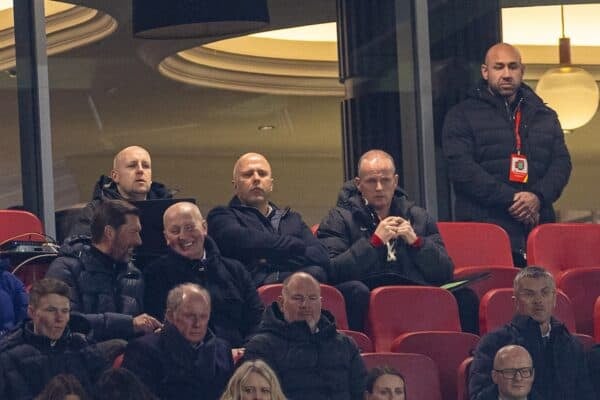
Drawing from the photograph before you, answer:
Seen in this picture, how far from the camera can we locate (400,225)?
29.6ft

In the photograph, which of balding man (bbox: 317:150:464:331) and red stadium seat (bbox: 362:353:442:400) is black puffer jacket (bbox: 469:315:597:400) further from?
balding man (bbox: 317:150:464:331)

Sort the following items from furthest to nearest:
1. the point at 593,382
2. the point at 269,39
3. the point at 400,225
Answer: the point at 269,39, the point at 400,225, the point at 593,382

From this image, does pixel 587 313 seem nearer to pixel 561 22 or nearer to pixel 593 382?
pixel 593 382

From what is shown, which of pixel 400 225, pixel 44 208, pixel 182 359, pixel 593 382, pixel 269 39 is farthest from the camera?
pixel 269 39

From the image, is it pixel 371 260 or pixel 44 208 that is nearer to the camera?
pixel 371 260

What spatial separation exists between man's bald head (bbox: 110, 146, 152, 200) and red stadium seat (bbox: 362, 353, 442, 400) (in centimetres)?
152

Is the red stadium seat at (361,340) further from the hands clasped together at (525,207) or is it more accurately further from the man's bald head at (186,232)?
the hands clasped together at (525,207)

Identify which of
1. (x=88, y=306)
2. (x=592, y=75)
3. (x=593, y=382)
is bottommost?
(x=593, y=382)

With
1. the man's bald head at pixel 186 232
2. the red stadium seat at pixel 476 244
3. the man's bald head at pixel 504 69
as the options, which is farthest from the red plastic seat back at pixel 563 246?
the man's bald head at pixel 186 232

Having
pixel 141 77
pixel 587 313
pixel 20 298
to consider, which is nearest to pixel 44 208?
pixel 141 77

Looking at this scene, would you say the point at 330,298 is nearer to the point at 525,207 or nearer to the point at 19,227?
the point at 19,227

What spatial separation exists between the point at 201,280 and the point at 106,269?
1.39 ft

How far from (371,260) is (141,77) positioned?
2.41m

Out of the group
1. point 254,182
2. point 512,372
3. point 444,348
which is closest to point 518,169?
point 254,182
